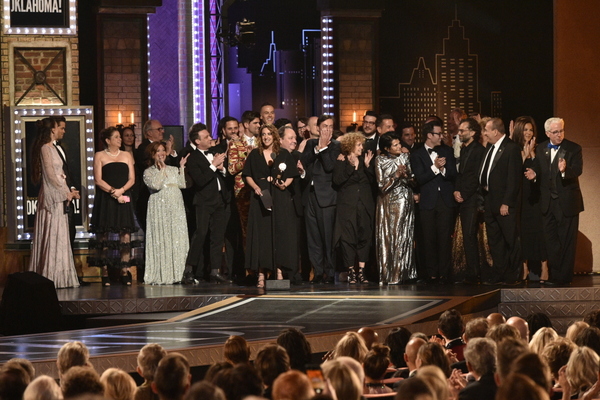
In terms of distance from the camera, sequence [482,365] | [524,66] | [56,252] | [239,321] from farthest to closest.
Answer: [524,66] < [56,252] < [239,321] < [482,365]

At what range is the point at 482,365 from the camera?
4816mm

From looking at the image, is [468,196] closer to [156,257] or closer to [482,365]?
[156,257]

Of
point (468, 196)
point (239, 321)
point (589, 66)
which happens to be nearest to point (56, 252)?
point (239, 321)

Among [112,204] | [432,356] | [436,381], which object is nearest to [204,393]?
[436,381]

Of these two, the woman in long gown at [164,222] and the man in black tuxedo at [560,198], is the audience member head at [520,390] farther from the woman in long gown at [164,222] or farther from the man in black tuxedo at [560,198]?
the woman in long gown at [164,222]

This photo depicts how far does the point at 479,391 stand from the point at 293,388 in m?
Answer: 1.26

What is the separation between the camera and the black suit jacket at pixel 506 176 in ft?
33.1

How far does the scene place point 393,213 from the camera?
10461 millimetres

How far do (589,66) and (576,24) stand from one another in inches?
18.5

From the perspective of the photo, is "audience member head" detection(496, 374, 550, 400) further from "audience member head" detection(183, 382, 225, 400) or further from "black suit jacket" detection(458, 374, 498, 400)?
"black suit jacket" detection(458, 374, 498, 400)

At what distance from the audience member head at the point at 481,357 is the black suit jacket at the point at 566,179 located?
5.52 metres

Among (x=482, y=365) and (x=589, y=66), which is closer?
(x=482, y=365)

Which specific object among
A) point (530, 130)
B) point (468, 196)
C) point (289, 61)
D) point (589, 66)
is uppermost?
point (289, 61)

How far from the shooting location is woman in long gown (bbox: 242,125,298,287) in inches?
406
